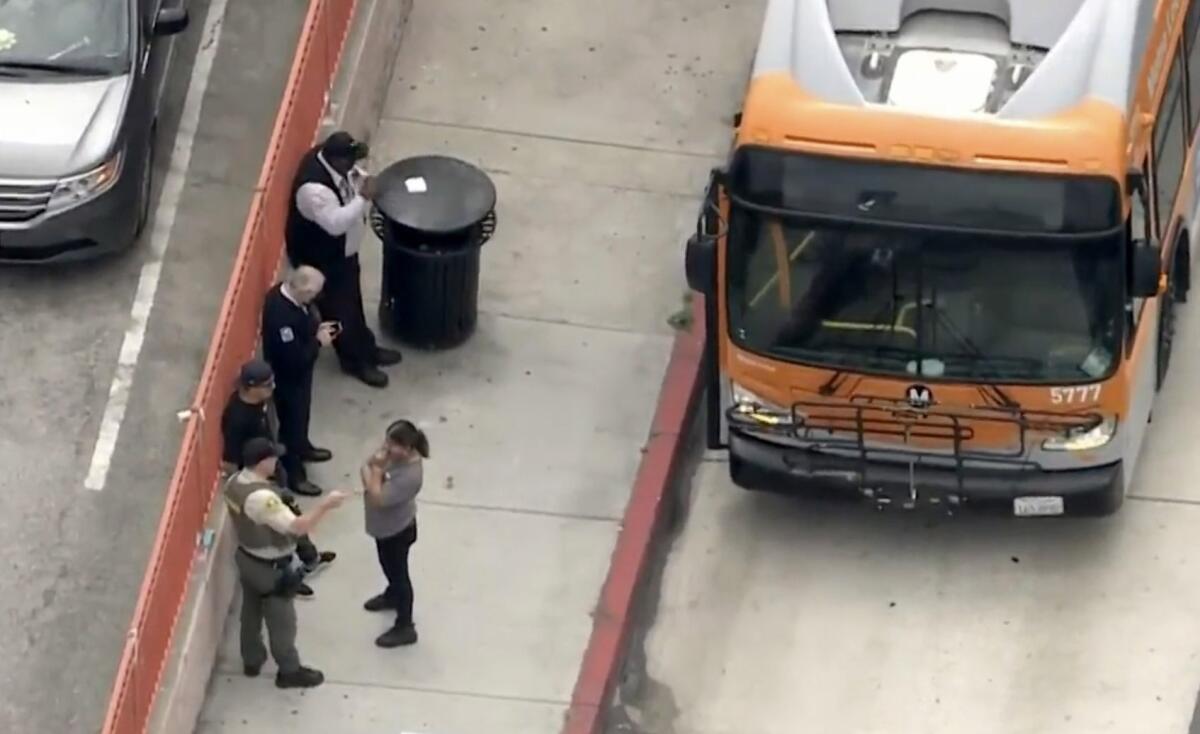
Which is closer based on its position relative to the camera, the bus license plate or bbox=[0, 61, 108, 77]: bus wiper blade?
the bus license plate

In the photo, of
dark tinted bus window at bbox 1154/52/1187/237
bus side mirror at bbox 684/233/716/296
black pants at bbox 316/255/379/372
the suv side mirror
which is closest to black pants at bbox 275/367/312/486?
black pants at bbox 316/255/379/372

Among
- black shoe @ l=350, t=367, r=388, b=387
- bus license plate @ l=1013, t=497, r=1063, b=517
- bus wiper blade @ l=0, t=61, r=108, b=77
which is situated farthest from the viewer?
bus wiper blade @ l=0, t=61, r=108, b=77

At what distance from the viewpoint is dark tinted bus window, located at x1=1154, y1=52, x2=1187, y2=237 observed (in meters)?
17.2

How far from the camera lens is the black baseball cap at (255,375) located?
15.6 meters

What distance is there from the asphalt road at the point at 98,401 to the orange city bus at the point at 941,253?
318cm

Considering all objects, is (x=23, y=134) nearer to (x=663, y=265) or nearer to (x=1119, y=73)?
(x=663, y=265)

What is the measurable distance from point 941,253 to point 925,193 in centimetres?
34

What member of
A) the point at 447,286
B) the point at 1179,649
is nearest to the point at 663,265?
the point at 447,286

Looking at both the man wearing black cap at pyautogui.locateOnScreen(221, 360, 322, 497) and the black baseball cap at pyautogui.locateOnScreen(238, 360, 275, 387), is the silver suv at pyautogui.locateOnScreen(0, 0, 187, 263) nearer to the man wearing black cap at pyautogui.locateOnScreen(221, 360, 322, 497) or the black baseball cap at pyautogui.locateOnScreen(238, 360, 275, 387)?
the man wearing black cap at pyautogui.locateOnScreen(221, 360, 322, 497)

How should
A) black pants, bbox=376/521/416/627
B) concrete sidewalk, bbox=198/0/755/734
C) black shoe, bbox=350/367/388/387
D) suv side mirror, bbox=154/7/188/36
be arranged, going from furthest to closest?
suv side mirror, bbox=154/7/188/36
black shoe, bbox=350/367/388/387
concrete sidewalk, bbox=198/0/755/734
black pants, bbox=376/521/416/627

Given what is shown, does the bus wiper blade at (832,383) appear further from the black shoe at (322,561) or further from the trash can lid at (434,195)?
the black shoe at (322,561)

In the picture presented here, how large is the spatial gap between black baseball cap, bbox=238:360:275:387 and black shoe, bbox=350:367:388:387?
243 cm

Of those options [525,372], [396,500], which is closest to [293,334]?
[396,500]

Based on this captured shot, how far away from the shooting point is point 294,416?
16750 millimetres
